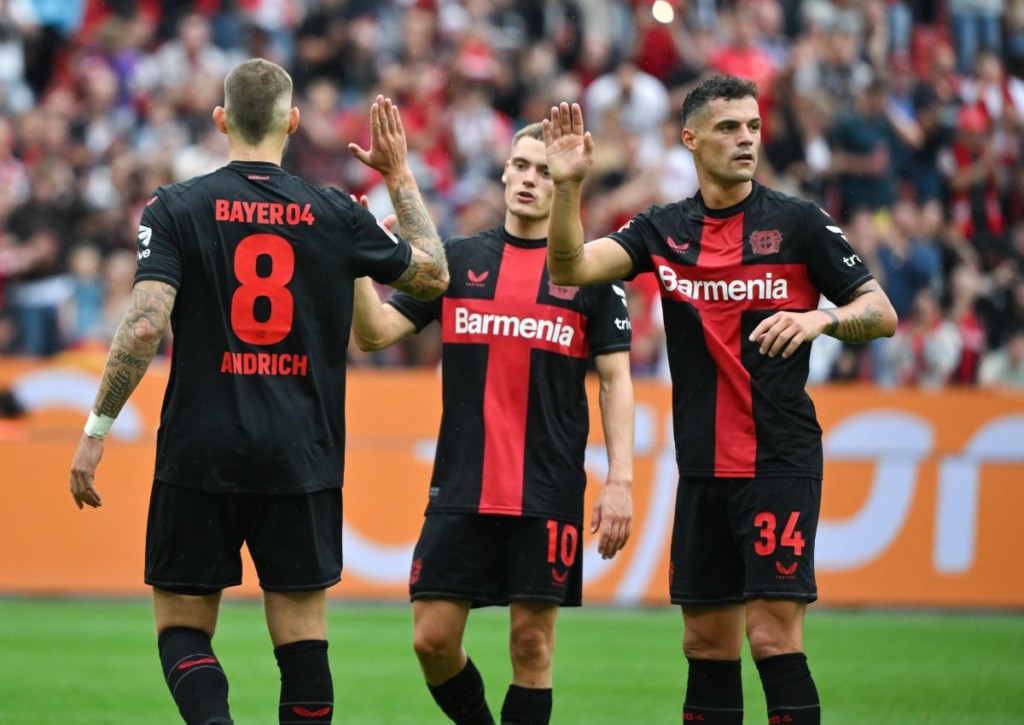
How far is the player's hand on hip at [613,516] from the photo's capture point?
6867 millimetres

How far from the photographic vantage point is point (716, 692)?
6461mm

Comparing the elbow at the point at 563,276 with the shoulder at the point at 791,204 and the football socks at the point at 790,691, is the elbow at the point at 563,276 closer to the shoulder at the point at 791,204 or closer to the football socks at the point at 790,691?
the shoulder at the point at 791,204

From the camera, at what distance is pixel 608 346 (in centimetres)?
719

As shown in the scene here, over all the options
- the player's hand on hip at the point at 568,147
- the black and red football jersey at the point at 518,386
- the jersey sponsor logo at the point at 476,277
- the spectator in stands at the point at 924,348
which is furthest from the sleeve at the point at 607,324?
the spectator in stands at the point at 924,348

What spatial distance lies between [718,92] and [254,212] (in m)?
1.96

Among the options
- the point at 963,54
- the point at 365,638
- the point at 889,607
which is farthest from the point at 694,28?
the point at 365,638

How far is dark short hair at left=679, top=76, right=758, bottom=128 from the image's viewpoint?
6566 mm

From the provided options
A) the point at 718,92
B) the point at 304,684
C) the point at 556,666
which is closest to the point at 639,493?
the point at 556,666

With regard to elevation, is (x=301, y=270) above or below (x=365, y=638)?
above

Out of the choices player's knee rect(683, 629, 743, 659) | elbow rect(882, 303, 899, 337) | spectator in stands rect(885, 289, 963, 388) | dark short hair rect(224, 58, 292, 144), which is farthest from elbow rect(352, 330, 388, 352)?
spectator in stands rect(885, 289, 963, 388)

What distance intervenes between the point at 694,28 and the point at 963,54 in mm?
3095

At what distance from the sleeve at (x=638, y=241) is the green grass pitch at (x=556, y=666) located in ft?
8.93

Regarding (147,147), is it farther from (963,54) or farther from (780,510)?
(780,510)

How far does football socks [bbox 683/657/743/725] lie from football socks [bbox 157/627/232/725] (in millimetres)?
1869
